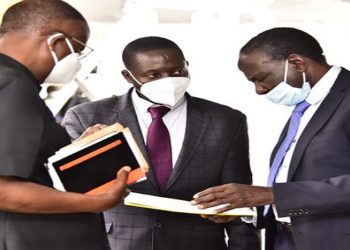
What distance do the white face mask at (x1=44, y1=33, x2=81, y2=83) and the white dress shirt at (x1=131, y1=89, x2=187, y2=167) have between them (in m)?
0.61

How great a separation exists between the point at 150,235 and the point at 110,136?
678 millimetres

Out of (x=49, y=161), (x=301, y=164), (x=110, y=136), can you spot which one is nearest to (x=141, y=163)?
(x=110, y=136)

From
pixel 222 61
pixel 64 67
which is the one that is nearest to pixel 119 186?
pixel 64 67

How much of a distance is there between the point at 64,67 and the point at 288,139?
0.81 meters

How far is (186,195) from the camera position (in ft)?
6.05

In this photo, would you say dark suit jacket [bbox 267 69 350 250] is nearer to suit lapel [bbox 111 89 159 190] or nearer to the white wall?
suit lapel [bbox 111 89 159 190]

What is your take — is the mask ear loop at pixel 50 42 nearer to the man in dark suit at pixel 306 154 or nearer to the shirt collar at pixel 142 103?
the man in dark suit at pixel 306 154

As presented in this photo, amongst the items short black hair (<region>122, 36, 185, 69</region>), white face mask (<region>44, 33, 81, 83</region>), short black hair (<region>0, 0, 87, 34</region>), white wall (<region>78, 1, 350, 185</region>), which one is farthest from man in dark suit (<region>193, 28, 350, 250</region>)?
white wall (<region>78, 1, 350, 185</region>)

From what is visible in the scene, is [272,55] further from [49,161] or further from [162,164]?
[49,161]

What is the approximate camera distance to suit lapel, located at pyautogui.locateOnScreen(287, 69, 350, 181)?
5.20 ft

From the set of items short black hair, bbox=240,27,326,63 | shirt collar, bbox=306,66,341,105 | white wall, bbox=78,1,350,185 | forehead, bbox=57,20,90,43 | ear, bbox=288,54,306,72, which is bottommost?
white wall, bbox=78,1,350,185

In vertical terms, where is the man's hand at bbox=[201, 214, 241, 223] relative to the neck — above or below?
below

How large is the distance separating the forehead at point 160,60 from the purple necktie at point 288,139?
51 centimetres

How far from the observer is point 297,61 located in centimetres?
169
